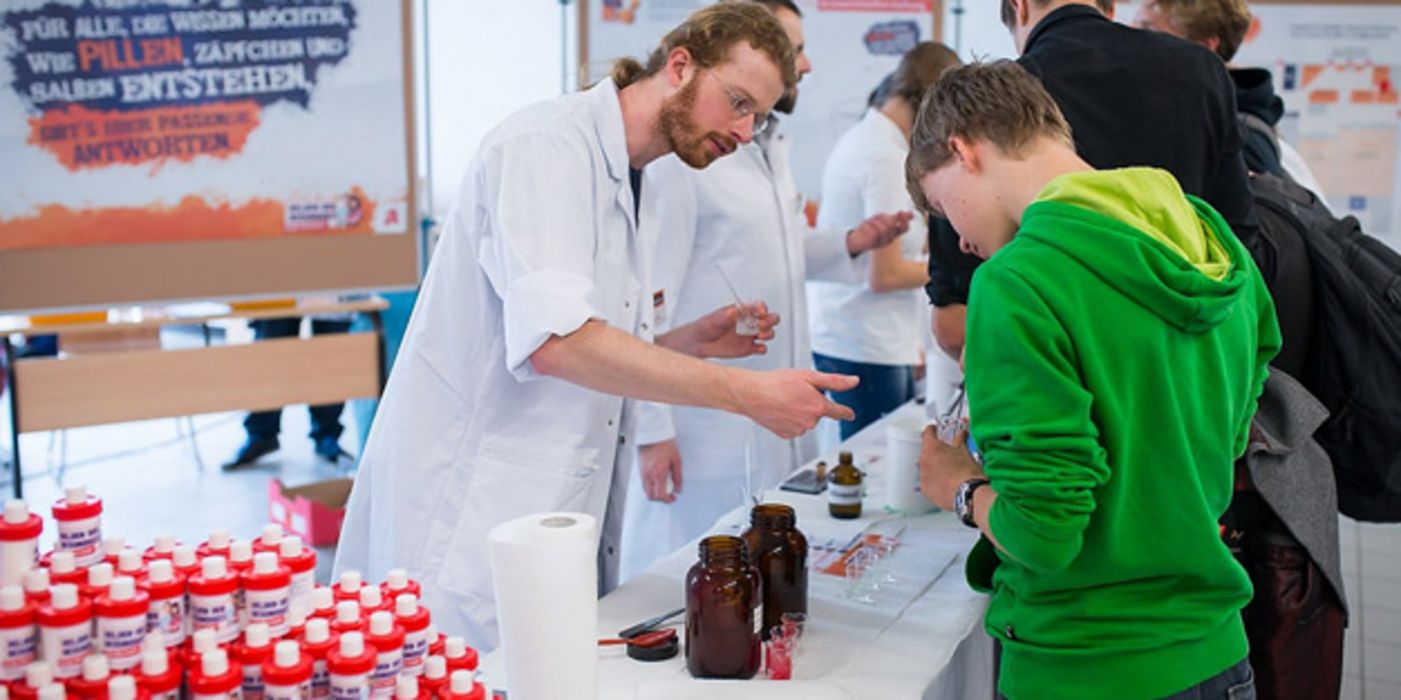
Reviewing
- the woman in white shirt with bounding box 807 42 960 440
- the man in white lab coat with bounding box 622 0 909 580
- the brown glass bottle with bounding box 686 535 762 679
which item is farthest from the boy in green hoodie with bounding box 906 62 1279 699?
the woman in white shirt with bounding box 807 42 960 440

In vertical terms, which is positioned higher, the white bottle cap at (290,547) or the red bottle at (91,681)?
the white bottle cap at (290,547)

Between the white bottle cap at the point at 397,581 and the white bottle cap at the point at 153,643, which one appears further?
the white bottle cap at the point at 397,581

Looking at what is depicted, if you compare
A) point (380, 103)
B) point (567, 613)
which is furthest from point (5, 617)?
point (380, 103)

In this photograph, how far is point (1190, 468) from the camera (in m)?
1.36

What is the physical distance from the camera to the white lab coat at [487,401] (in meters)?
1.84

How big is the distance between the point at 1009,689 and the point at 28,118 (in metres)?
3.37

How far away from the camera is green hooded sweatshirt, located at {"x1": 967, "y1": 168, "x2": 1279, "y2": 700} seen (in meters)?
1.27

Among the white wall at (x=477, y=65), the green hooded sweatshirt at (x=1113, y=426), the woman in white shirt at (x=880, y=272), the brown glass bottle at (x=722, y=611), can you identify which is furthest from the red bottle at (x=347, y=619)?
the white wall at (x=477, y=65)

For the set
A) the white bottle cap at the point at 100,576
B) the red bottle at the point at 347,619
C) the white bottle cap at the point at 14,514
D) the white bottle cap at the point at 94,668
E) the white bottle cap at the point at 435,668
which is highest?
the white bottle cap at the point at 14,514

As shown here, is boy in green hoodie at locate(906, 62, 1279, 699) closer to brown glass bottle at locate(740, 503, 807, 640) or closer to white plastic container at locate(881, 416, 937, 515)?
brown glass bottle at locate(740, 503, 807, 640)

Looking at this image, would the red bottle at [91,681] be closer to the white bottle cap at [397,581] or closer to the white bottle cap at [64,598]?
the white bottle cap at [64,598]

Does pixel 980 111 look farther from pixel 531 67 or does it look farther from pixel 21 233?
pixel 531 67

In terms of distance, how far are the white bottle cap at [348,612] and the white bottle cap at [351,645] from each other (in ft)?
0.21

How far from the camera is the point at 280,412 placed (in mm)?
6055
